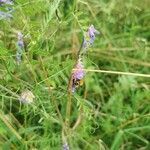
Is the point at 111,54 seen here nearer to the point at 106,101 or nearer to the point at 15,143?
the point at 106,101

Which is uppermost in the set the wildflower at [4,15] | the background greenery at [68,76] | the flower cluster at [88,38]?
the wildflower at [4,15]

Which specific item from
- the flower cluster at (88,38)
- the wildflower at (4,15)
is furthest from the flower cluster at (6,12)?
the flower cluster at (88,38)

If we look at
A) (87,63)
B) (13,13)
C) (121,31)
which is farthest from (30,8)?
(121,31)

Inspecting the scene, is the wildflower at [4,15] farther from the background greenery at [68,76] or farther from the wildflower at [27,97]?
the wildflower at [27,97]

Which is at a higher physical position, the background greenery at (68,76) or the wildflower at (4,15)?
the wildflower at (4,15)

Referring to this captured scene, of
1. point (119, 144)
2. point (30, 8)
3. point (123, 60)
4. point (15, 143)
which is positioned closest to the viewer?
point (30, 8)
